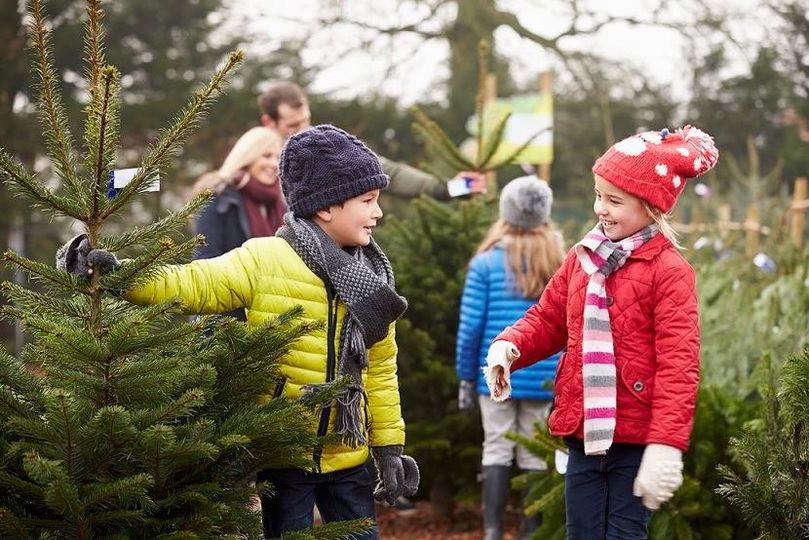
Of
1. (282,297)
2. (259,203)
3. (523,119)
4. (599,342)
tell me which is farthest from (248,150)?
(523,119)

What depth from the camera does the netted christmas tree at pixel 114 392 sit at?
2.30m

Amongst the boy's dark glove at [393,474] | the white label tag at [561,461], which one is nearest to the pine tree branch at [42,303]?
the boy's dark glove at [393,474]

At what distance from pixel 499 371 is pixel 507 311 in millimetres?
A: 1930

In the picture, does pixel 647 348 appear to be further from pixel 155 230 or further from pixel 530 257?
pixel 530 257

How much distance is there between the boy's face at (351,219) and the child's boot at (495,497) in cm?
236

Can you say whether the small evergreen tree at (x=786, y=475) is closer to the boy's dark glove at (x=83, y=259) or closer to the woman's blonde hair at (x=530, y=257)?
the boy's dark glove at (x=83, y=259)

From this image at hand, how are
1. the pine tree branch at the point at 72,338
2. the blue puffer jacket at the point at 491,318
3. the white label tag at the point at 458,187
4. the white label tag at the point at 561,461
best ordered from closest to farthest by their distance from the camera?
the pine tree branch at the point at 72,338 < the white label tag at the point at 561,461 < the blue puffer jacket at the point at 491,318 < the white label tag at the point at 458,187

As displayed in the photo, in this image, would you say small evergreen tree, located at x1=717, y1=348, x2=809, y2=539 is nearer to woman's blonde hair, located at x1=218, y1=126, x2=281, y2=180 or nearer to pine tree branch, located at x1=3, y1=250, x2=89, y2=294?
pine tree branch, located at x1=3, y1=250, x2=89, y2=294

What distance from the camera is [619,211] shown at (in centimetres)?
336

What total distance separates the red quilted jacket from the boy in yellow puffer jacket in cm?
50

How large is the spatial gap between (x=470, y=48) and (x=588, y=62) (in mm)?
1995

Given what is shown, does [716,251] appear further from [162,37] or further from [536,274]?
[162,37]

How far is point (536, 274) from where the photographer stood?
522cm

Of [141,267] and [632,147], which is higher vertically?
[632,147]
